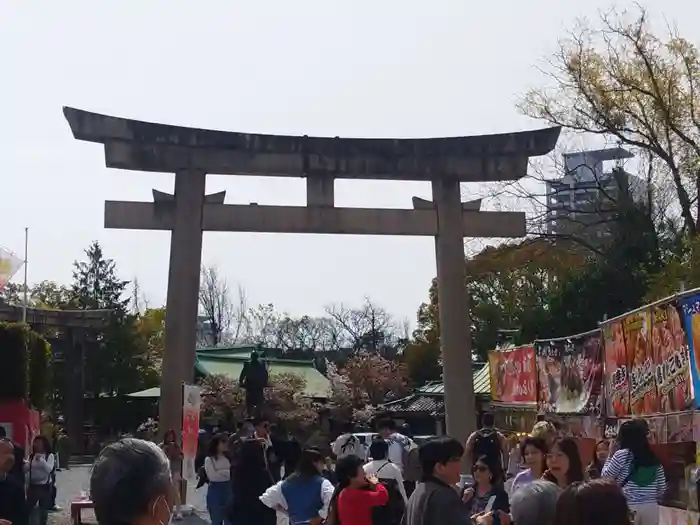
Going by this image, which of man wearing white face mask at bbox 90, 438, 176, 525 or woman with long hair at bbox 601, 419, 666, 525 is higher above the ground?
man wearing white face mask at bbox 90, 438, 176, 525

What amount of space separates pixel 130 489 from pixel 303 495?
212 inches

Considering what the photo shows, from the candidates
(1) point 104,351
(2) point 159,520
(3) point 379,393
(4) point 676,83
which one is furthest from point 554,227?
(2) point 159,520

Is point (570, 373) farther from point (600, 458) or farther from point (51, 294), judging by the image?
point (51, 294)

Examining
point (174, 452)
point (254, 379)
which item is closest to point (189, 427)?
point (174, 452)

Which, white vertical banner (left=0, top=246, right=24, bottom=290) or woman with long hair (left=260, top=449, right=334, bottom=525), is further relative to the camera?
white vertical banner (left=0, top=246, right=24, bottom=290)

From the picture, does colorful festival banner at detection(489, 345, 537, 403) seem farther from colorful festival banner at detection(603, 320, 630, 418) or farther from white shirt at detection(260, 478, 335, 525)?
white shirt at detection(260, 478, 335, 525)

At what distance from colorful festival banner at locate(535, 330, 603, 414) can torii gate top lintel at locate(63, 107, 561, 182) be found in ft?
18.3

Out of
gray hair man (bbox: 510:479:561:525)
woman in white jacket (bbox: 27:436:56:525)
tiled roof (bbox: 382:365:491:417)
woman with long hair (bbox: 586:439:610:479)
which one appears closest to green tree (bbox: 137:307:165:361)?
tiled roof (bbox: 382:365:491:417)

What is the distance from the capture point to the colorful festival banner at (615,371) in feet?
37.7

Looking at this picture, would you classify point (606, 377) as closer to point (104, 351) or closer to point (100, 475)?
point (100, 475)

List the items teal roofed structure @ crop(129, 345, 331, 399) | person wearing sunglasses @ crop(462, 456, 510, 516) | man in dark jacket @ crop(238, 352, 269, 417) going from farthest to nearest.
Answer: teal roofed structure @ crop(129, 345, 331, 399)
man in dark jacket @ crop(238, 352, 269, 417)
person wearing sunglasses @ crop(462, 456, 510, 516)

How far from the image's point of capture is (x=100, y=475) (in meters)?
2.99

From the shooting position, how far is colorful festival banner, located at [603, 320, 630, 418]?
11.5 meters

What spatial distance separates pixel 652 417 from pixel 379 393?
38531 mm
